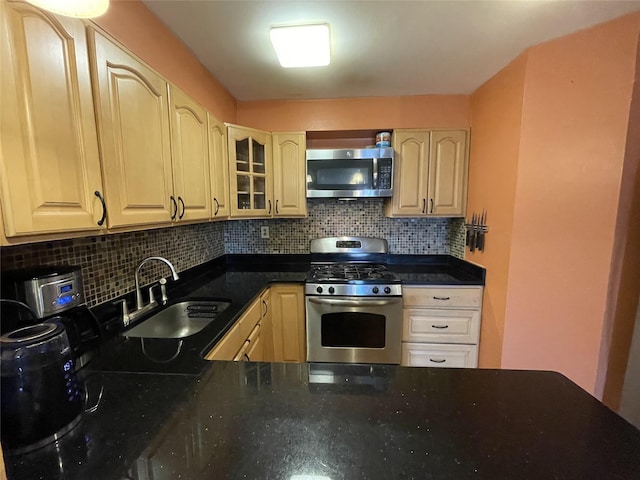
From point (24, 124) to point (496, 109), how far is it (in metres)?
2.32

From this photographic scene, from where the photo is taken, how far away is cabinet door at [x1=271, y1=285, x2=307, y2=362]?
209 cm

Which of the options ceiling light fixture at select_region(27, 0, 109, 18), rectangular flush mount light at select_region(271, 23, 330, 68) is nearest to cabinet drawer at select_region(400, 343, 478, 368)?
rectangular flush mount light at select_region(271, 23, 330, 68)

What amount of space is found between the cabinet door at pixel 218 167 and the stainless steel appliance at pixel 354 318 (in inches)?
32.5

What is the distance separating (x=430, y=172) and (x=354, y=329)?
1409 mm

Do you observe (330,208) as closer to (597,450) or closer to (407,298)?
(407,298)

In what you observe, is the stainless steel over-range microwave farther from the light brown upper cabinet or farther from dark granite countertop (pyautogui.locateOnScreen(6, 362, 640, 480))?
dark granite countertop (pyautogui.locateOnScreen(6, 362, 640, 480))

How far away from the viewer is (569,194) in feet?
4.86

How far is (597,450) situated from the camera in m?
0.59

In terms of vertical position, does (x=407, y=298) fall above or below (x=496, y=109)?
below

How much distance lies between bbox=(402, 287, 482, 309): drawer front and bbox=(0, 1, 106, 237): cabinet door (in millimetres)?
1899

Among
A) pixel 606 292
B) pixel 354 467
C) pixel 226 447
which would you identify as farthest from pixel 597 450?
pixel 606 292

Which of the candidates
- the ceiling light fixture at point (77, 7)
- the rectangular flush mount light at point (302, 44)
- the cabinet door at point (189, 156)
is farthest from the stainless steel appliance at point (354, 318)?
the ceiling light fixture at point (77, 7)

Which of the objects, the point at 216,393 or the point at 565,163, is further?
the point at 565,163

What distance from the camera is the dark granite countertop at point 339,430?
54 centimetres
